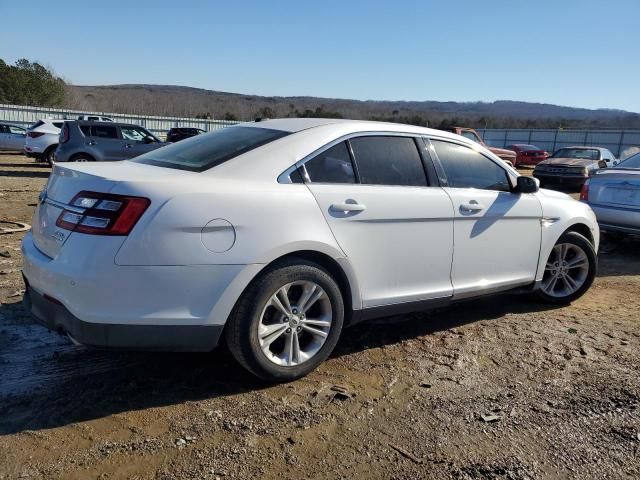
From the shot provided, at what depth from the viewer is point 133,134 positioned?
15453 mm

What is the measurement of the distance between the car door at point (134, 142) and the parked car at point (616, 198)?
445 inches

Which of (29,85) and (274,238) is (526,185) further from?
(29,85)

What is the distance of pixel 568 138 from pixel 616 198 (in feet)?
123

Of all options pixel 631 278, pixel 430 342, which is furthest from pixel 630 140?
pixel 430 342

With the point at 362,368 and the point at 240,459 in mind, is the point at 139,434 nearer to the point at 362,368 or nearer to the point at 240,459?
the point at 240,459

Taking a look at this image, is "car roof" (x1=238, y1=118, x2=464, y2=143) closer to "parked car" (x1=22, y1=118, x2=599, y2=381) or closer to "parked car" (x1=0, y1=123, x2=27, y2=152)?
"parked car" (x1=22, y1=118, x2=599, y2=381)

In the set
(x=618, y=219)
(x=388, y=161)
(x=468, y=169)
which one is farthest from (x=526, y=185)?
(x=618, y=219)

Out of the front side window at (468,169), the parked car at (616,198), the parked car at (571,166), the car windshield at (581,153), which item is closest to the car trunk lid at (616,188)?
the parked car at (616,198)

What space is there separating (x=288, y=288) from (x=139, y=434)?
1124 millimetres

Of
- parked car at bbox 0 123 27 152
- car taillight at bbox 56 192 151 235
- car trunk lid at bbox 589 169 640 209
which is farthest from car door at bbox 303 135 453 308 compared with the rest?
parked car at bbox 0 123 27 152

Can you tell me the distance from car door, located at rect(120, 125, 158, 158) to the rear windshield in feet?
37.9

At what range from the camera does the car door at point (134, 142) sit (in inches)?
586

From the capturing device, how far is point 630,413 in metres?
3.25

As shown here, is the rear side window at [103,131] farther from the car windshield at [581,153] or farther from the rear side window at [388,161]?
the car windshield at [581,153]
